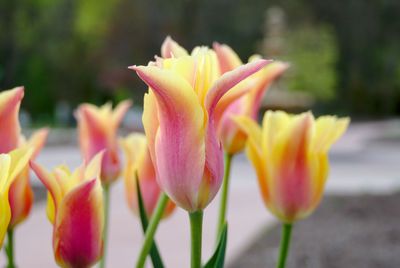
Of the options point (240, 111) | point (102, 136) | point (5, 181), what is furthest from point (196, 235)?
point (102, 136)

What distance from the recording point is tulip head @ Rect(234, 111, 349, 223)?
0.80 m

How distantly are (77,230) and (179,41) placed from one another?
23.7 meters

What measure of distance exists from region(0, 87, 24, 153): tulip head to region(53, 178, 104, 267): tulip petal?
112 millimetres

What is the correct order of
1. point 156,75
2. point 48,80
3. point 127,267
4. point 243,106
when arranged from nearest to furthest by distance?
point 156,75 < point 243,106 < point 127,267 < point 48,80

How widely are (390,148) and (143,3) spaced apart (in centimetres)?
1418

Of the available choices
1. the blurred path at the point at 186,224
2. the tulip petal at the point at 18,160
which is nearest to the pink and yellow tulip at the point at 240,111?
the tulip petal at the point at 18,160

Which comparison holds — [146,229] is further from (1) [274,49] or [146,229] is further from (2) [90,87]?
(2) [90,87]

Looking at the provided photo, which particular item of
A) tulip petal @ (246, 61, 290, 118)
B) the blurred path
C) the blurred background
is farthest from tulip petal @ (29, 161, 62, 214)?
the blurred background

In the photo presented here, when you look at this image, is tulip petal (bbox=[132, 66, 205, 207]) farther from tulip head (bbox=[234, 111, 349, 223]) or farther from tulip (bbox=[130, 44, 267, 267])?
tulip head (bbox=[234, 111, 349, 223])

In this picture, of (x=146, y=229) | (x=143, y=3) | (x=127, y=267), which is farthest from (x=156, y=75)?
(x=143, y=3)

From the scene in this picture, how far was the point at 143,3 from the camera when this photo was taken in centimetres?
2447

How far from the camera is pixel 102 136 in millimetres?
1004

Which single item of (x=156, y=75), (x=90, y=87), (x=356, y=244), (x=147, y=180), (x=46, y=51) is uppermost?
(x=156, y=75)

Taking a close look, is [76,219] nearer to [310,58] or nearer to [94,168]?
[94,168]
